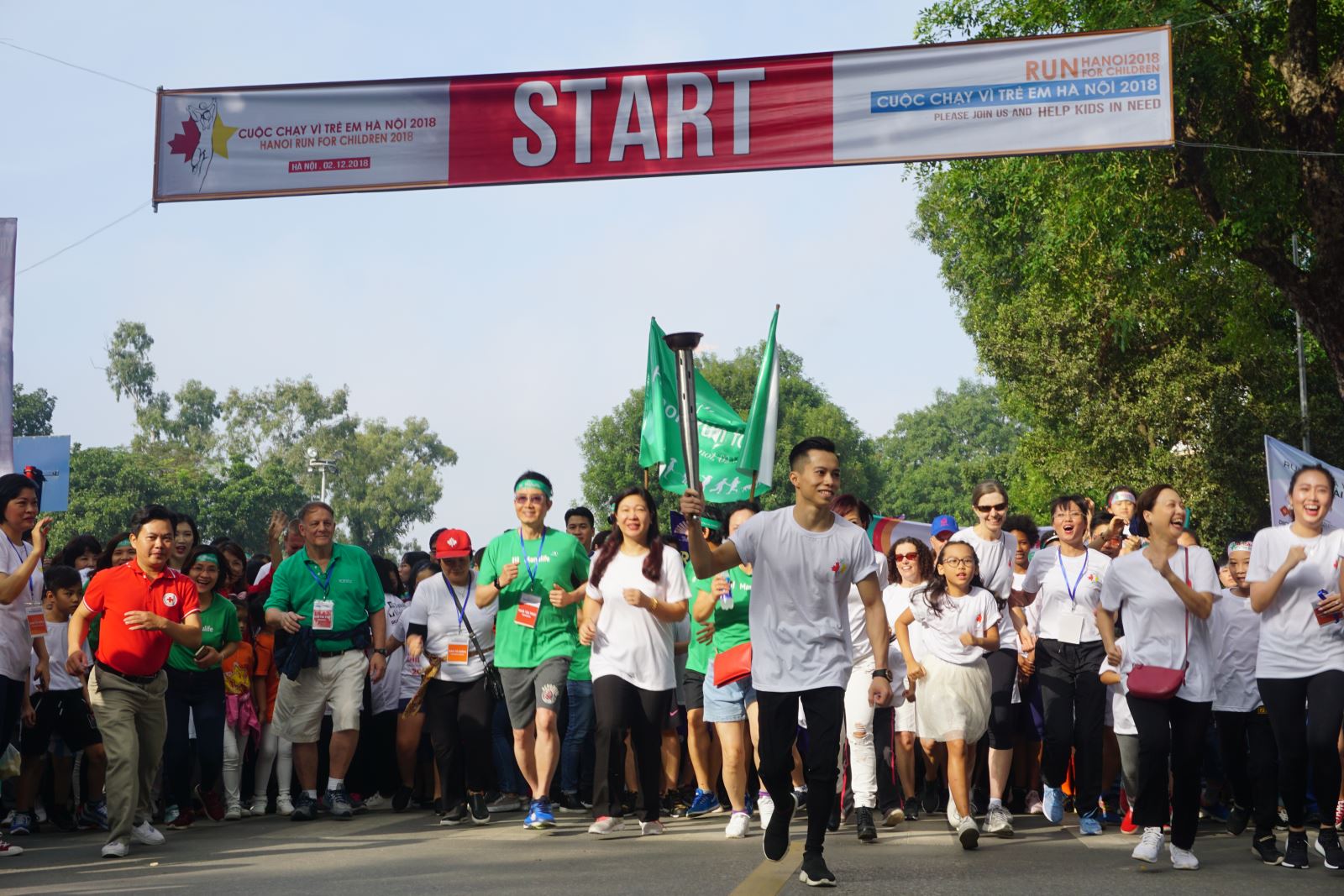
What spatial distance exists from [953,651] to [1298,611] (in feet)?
7.08

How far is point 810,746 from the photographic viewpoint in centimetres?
769

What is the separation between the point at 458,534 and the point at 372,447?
97.1m

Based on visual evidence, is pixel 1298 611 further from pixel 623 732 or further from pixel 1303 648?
pixel 623 732

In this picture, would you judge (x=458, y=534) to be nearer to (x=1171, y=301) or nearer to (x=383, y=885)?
(x=383, y=885)

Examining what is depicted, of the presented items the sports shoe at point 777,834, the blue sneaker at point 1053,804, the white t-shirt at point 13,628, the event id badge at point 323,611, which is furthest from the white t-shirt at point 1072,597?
the white t-shirt at point 13,628

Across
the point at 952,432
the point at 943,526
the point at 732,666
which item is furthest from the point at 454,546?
the point at 952,432

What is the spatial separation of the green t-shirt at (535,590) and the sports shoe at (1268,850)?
4341mm

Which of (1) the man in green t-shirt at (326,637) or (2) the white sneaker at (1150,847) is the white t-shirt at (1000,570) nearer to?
(2) the white sneaker at (1150,847)

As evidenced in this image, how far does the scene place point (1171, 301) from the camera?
942 inches

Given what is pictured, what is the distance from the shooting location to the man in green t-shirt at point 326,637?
11336 millimetres

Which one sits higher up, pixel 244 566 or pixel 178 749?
pixel 244 566

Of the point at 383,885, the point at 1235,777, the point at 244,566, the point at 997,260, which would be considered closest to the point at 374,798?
the point at 244,566

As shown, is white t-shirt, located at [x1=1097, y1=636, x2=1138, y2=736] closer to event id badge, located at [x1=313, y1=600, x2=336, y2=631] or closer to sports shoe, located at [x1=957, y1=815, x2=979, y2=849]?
sports shoe, located at [x1=957, y1=815, x2=979, y2=849]

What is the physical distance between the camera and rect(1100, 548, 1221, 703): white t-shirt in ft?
27.5
